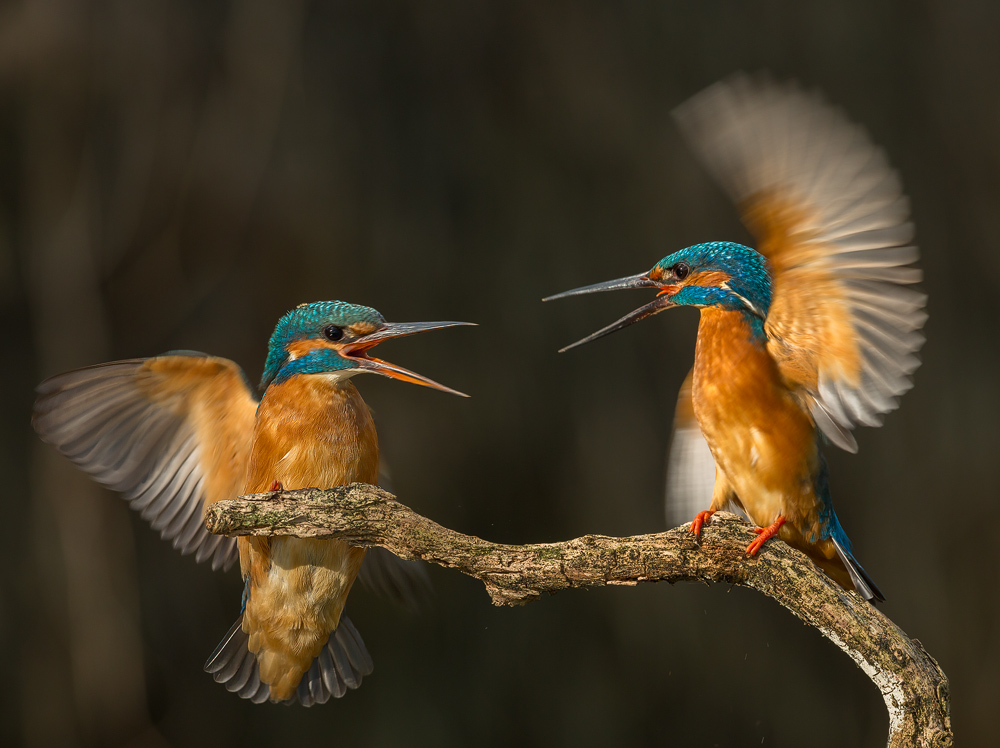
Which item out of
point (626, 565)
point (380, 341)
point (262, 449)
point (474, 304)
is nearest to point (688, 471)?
point (626, 565)

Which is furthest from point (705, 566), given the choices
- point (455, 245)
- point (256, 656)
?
point (455, 245)

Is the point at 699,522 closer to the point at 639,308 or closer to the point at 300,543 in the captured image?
the point at 639,308

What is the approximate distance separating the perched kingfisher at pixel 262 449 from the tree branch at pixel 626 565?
8.2 inches

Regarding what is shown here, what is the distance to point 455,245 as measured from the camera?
3.15 metres

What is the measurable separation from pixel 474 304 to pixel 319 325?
1.79 metres

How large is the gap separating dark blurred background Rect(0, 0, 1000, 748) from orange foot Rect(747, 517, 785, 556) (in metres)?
1.80

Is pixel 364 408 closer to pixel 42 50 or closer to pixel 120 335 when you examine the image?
pixel 120 335

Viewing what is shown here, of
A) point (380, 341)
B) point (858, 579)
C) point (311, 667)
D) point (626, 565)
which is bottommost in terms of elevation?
point (311, 667)

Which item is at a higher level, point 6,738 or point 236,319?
point 236,319

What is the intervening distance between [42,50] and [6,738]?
86.2 inches

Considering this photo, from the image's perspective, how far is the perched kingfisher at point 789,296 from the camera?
3.81ft

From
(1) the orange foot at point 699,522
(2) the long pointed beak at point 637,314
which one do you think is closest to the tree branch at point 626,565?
(1) the orange foot at point 699,522

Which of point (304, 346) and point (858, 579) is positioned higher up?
point (304, 346)

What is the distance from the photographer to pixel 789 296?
1243mm
